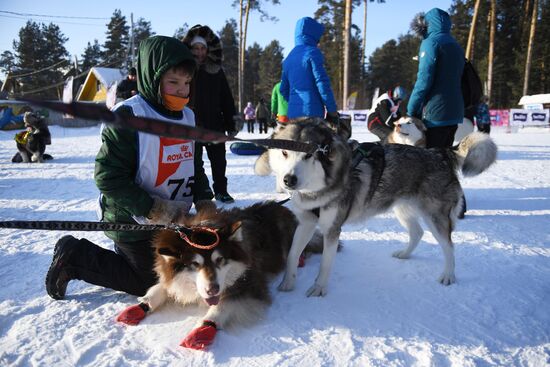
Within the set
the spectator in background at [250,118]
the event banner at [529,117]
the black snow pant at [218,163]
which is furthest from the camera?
the spectator in background at [250,118]

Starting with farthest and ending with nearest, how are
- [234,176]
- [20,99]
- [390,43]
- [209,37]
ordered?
[390,43] < [234,176] < [209,37] < [20,99]

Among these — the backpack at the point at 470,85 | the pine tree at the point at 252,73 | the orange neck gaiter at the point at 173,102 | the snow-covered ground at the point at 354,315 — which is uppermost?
the pine tree at the point at 252,73

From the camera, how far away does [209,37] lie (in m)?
3.80

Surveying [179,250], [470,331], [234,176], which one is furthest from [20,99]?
[234,176]

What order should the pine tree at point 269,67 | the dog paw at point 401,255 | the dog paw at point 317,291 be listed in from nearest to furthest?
the dog paw at point 317,291 < the dog paw at point 401,255 < the pine tree at point 269,67

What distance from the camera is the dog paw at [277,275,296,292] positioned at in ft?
7.44

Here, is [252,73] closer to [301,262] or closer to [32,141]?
[32,141]

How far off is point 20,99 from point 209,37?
3065 mm

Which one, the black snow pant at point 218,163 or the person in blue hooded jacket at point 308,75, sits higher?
the person in blue hooded jacket at point 308,75

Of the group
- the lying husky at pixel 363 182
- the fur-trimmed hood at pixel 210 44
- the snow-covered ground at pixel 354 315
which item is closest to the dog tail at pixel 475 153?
the lying husky at pixel 363 182

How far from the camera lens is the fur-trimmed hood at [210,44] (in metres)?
3.76

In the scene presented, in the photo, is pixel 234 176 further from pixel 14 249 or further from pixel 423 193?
pixel 423 193

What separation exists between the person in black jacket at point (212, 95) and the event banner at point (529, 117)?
17.8m

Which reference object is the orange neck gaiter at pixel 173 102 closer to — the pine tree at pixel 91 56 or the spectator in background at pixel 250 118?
the spectator in background at pixel 250 118
